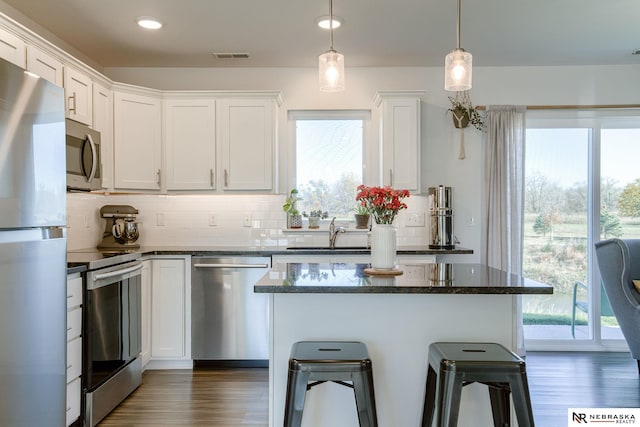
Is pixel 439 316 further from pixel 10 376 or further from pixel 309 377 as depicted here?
pixel 10 376

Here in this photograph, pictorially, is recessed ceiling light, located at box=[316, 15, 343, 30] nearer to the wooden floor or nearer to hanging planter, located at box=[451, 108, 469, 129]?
hanging planter, located at box=[451, 108, 469, 129]

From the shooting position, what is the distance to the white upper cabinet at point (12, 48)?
8.00 feet

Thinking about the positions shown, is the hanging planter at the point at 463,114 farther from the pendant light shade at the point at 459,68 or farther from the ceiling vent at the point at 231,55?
the pendant light shade at the point at 459,68

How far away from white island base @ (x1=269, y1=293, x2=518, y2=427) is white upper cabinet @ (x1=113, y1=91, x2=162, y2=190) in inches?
90.3

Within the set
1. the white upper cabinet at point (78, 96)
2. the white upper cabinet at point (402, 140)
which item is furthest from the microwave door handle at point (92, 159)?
the white upper cabinet at point (402, 140)

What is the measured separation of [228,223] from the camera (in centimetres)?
434

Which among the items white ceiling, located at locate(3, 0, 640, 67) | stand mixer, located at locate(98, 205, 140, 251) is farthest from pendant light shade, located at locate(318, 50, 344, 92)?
stand mixer, located at locate(98, 205, 140, 251)

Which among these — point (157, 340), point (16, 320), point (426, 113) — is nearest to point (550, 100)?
point (426, 113)

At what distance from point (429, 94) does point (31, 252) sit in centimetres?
353

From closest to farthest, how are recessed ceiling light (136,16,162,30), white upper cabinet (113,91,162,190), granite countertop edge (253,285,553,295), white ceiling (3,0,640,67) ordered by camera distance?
granite countertop edge (253,285,553,295) → white ceiling (3,0,640,67) → recessed ceiling light (136,16,162,30) → white upper cabinet (113,91,162,190)

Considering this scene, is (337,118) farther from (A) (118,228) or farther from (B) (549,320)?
A: (B) (549,320)

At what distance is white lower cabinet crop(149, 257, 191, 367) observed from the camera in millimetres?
3676

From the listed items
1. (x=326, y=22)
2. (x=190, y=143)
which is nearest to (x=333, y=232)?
(x=190, y=143)

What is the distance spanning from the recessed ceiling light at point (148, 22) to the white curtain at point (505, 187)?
287 cm
